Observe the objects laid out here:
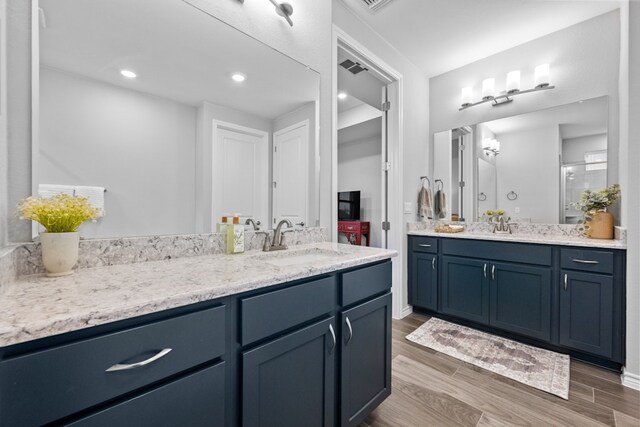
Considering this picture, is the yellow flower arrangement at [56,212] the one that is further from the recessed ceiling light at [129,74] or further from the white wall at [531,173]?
the white wall at [531,173]

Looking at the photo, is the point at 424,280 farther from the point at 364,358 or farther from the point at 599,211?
the point at 364,358

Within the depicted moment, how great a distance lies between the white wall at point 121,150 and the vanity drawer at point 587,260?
8.53 ft

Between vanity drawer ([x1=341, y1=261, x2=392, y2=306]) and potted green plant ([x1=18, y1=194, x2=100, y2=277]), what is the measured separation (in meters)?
1.01

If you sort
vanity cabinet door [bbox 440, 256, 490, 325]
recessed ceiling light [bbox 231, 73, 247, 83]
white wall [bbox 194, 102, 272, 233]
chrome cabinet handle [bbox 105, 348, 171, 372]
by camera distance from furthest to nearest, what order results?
vanity cabinet door [bbox 440, 256, 490, 325] → recessed ceiling light [bbox 231, 73, 247, 83] → white wall [bbox 194, 102, 272, 233] → chrome cabinet handle [bbox 105, 348, 171, 372]

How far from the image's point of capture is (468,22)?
7.80ft

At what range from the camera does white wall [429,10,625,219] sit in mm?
2244

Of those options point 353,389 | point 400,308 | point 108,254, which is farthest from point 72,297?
point 400,308

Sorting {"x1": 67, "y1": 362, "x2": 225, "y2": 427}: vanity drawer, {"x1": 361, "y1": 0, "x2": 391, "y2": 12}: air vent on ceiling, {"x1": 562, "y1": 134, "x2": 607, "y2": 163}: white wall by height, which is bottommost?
{"x1": 67, "y1": 362, "x2": 225, "y2": 427}: vanity drawer

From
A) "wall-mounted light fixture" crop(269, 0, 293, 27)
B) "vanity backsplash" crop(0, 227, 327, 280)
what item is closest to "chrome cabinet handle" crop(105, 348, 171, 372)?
"vanity backsplash" crop(0, 227, 327, 280)

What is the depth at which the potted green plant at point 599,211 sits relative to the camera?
205 centimetres

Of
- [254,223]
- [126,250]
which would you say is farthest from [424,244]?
[126,250]

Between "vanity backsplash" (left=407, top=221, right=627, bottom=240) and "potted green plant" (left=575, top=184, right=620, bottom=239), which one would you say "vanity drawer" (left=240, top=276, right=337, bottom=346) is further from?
"potted green plant" (left=575, top=184, right=620, bottom=239)

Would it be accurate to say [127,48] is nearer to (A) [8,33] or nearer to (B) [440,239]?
(A) [8,33]

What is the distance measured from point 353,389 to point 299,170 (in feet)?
4.22
